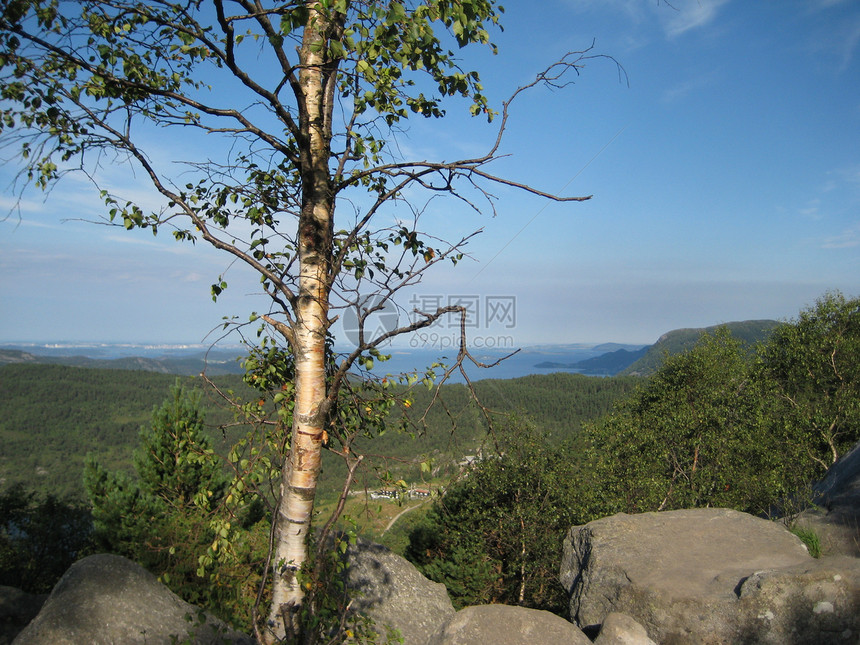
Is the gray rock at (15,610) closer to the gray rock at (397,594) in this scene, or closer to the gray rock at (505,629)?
the gray rock at (397,594)

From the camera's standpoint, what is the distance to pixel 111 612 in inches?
226

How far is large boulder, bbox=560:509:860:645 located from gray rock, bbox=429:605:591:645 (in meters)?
2.25

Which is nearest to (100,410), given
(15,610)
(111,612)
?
(15,610)

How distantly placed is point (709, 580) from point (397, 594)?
564 centimetres

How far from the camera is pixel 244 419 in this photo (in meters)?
4.29

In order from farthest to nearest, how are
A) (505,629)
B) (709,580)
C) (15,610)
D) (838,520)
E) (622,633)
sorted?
(838,520)
(15,610)
(709,580)
(622,633)
(505,629)

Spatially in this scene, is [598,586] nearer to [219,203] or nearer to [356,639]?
[356,639]

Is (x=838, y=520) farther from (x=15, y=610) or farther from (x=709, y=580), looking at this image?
(x=15, y=610)

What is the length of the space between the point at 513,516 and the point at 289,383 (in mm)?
18073

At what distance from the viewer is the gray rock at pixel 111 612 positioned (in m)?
5.39

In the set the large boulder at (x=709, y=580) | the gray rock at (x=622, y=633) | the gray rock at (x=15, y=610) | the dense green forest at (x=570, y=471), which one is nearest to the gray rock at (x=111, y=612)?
the dense green forest at (x=570, y=471)

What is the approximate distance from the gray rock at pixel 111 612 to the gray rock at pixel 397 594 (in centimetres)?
323

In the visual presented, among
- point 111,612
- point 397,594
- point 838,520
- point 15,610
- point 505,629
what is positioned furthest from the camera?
point 838,520

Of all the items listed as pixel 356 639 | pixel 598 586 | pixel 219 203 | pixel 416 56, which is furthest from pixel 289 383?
pixel 598 586
